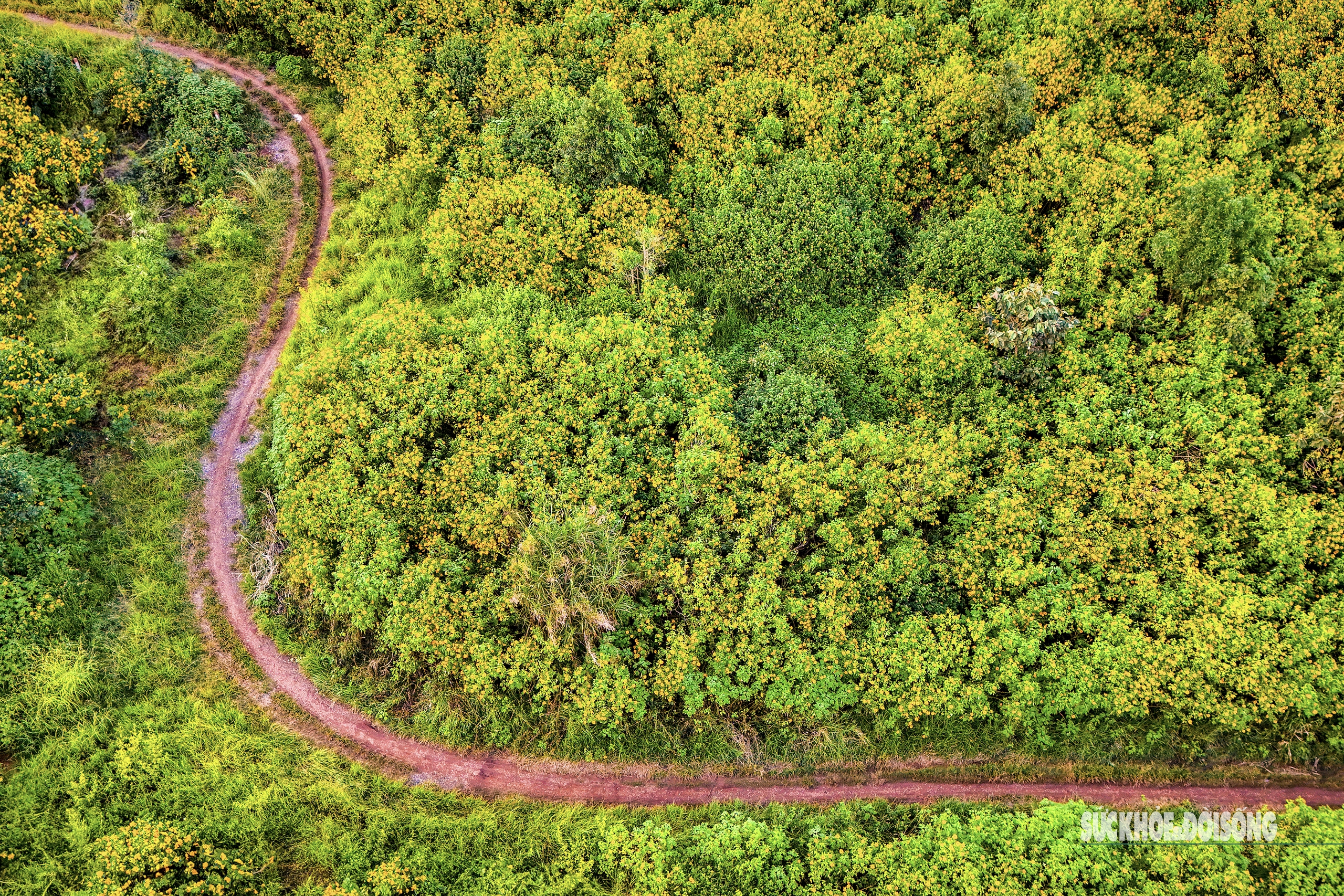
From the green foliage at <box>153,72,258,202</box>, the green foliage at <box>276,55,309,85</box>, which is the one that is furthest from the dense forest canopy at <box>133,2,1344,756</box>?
the green foliage at <box>276,55,309,85</box>

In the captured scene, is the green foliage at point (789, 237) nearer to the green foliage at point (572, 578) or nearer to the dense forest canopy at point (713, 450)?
the dense forest canopy at point (713, 450)

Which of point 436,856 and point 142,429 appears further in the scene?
point 142,429

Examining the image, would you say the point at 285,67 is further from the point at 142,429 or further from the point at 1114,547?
the point at 1114,547

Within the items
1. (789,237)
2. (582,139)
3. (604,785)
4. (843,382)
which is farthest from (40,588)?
(789,237)

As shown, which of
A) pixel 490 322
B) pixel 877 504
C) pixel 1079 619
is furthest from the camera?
pixel 490 322

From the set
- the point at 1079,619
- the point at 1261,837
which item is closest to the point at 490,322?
the point at 1079,619

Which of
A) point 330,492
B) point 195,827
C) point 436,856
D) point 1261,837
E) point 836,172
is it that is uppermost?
point 836,172

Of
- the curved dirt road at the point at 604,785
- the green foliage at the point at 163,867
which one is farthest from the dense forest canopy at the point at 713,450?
the curved dirt road at the point at 604,785

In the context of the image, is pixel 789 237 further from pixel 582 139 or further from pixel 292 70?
pixel 292 70

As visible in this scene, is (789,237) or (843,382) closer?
(843,382)
